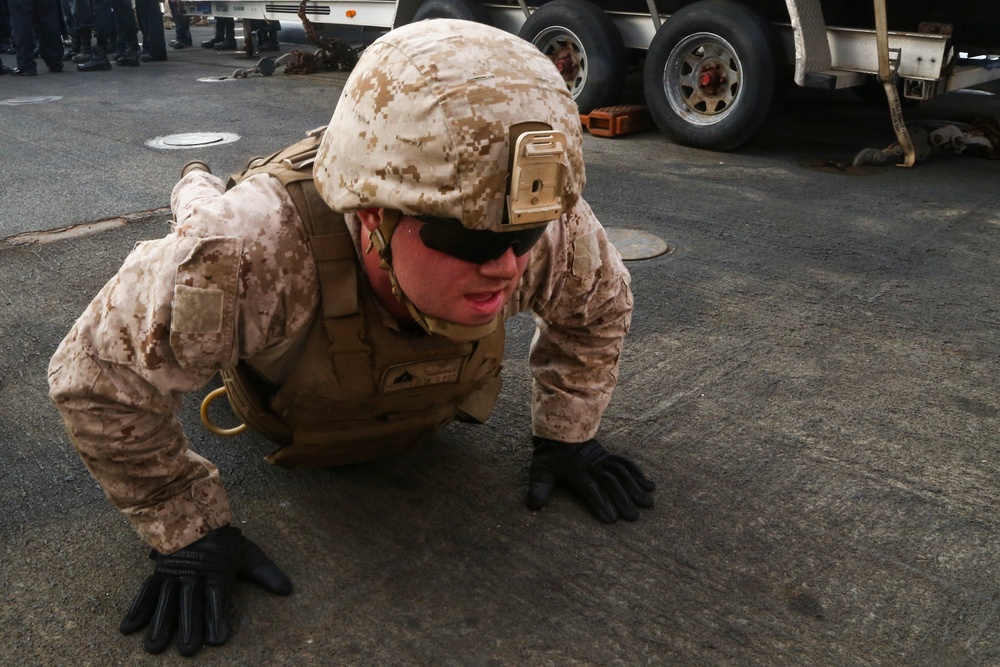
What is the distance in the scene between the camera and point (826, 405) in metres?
2.78

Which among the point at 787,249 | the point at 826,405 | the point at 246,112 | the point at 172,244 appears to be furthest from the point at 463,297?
the point at 246,112

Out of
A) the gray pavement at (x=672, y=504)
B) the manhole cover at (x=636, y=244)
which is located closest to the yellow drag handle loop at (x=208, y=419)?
the gray pavement at (x=672, y=504)

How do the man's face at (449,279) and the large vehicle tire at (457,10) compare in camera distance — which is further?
the large vehicle tire at (457,10)

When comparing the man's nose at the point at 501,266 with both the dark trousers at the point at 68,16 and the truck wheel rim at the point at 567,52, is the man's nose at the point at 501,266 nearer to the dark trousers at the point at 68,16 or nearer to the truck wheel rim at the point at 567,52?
the truck wheel rim at the point at 567,52

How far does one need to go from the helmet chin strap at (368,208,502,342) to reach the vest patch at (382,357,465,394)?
0.79 feet

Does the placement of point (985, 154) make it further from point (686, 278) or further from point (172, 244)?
point (172, 244)

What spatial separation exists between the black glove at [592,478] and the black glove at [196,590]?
68 centimetres

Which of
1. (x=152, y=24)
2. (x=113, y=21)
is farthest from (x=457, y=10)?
(x=152, y=24)

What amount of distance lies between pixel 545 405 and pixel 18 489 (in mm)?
1326

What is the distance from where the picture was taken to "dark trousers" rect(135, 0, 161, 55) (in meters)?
11.0

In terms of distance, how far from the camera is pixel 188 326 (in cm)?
162

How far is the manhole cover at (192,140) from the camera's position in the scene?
6055 mm

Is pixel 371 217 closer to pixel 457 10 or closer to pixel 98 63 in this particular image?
pixel 457 10

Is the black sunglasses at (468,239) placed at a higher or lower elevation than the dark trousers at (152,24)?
higher
